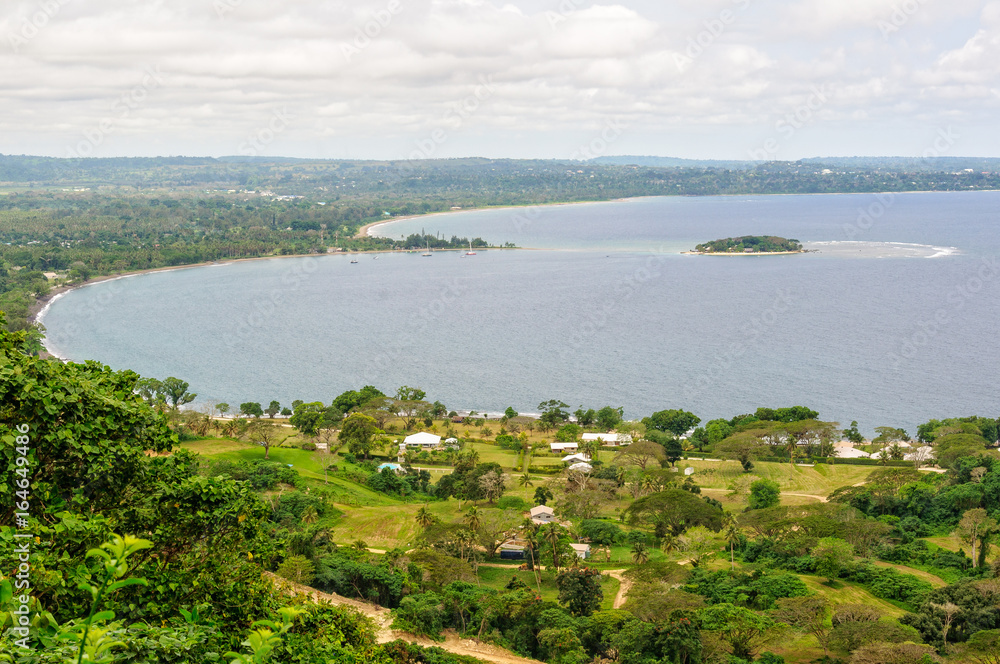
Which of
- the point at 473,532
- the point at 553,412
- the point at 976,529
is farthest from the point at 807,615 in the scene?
the point at 553,412

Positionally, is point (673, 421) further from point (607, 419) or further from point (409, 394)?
point (409, 394)

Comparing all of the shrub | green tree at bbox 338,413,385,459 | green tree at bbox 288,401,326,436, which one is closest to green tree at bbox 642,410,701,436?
the shrub

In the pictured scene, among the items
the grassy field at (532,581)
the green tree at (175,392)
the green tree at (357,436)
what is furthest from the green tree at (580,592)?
the green tree at (175,392)

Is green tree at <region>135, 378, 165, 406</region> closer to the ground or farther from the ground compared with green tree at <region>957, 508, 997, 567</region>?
farther from the ground

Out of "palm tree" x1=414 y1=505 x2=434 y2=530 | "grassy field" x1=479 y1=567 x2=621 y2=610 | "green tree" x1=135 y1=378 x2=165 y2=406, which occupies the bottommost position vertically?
"grassy field" x1=479 y1=567 x2=621 y2=610

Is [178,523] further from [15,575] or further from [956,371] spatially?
[956,371]

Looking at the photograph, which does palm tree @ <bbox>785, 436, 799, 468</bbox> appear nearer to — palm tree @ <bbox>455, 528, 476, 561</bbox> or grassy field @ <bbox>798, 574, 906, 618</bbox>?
grassy field @ <bbox>798, 574, 906, 618</bbox>

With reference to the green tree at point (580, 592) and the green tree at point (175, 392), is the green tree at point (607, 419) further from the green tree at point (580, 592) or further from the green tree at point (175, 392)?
the green tree at point (175, 392)
